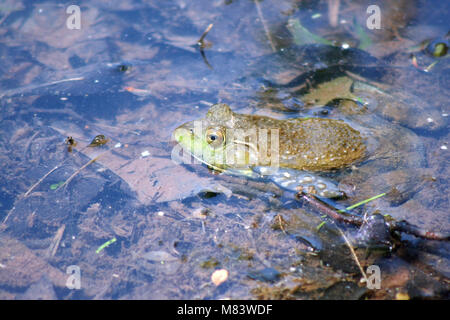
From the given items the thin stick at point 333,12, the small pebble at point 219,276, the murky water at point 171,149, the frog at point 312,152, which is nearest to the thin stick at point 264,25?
the murky water at point 171,149

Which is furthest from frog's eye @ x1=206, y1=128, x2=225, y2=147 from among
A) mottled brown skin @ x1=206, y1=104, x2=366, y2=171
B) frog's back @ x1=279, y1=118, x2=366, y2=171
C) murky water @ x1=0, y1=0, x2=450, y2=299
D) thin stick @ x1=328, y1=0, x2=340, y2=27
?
thin stick @ x1=328, y1=0, x2=340, y2=27

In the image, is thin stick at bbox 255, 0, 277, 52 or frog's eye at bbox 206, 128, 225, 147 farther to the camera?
thin stick at bbox 255, 0, 277, 52

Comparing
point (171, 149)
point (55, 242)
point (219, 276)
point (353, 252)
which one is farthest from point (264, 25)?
point (55, 242)

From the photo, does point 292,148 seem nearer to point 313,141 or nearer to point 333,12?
point 313,141

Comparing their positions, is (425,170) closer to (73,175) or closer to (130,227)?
(130,227)

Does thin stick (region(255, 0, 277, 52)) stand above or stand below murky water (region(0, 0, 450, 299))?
above

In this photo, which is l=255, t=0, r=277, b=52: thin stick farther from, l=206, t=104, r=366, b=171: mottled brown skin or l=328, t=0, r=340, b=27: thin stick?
l=206, t=104, r=366, b=171: mottled brown skin
